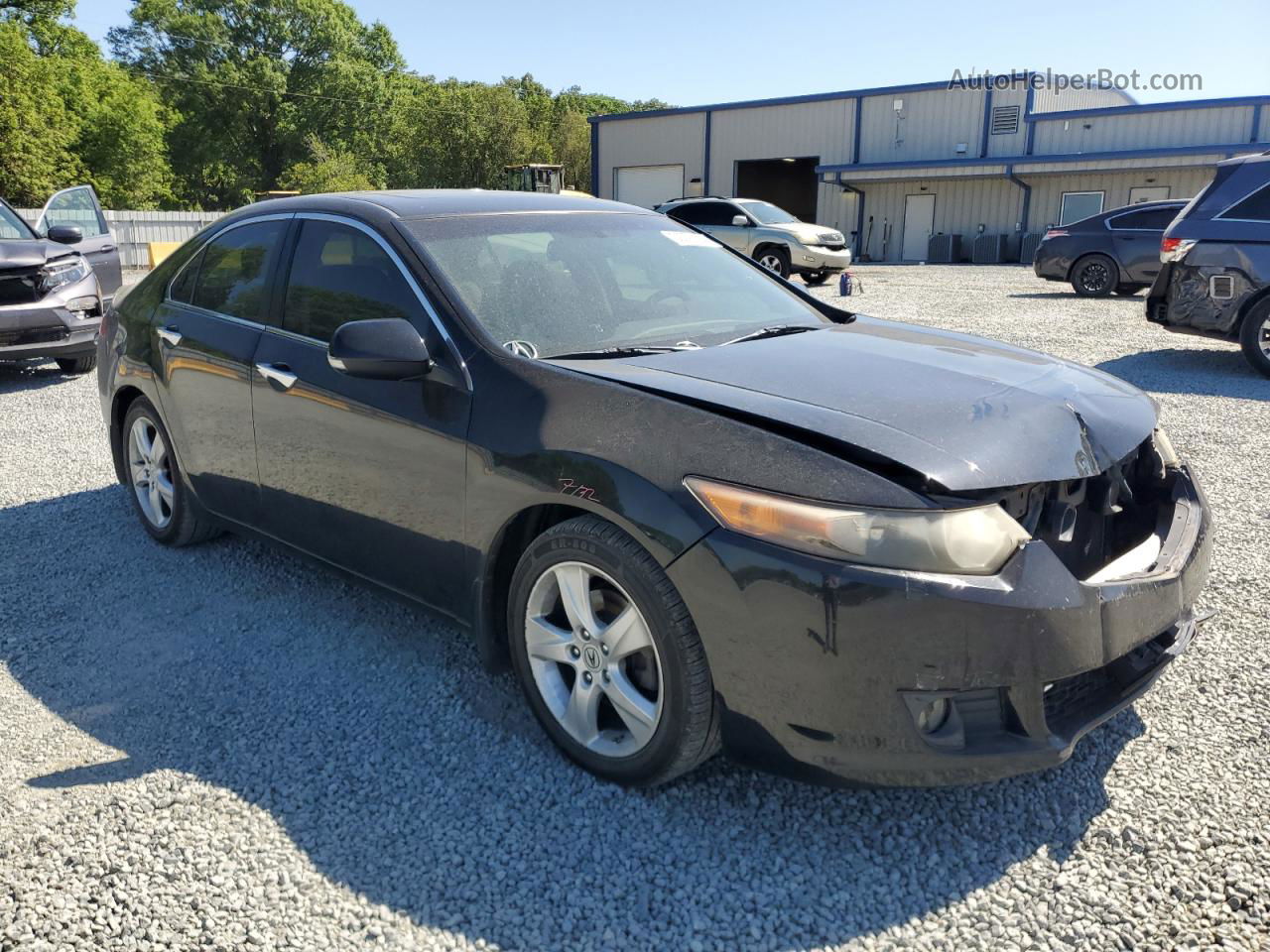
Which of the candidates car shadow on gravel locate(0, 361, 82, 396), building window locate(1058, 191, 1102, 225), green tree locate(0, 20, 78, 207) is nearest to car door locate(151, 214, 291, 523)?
car shadow on gravel locate(0, 361, 82, 396)

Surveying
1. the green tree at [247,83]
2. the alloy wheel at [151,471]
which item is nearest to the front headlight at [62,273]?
the alloy wheel at [151,471]

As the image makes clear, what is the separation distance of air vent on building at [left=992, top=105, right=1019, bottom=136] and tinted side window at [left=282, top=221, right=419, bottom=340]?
3196 centimetres

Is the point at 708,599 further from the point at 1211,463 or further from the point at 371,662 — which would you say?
the point at 1211,463

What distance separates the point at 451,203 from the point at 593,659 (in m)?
1.86

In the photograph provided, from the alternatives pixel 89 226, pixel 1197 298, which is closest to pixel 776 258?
pixel 1197 298

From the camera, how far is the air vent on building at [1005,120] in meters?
31.1

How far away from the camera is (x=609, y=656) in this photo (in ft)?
8.64

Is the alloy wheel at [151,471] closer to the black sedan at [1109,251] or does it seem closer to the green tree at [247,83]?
the black sedan at [1109,251]

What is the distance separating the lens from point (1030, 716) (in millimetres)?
2270

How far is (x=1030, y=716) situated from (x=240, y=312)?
10.6 ft

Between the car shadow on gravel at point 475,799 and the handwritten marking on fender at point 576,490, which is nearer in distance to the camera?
the car shadow on gravel at point 475,799

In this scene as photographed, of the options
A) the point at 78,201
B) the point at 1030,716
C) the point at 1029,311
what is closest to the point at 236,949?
the point at 1030,716

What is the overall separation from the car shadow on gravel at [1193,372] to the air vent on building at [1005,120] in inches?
912

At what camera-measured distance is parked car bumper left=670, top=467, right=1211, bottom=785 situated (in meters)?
2.18
